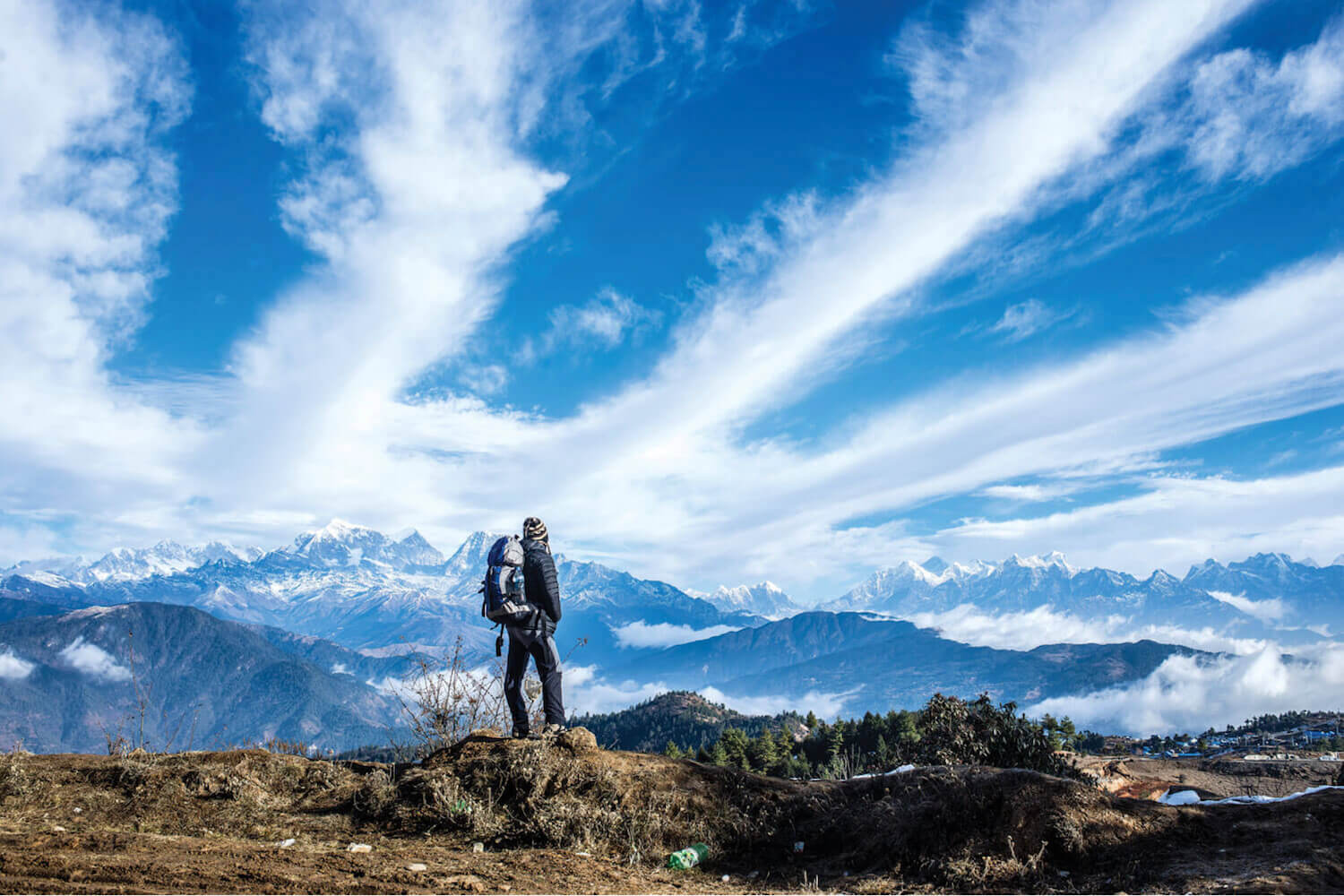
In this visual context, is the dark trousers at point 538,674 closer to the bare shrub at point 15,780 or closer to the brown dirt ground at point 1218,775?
the bare shrub at point 15,780

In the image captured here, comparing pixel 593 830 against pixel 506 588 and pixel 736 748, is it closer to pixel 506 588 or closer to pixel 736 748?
pixel 506 588

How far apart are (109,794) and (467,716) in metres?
4.91

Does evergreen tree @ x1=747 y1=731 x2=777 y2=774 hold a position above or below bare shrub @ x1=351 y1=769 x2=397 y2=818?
below

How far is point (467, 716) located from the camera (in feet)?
40.7

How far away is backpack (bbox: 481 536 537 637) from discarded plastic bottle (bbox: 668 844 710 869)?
163 inches

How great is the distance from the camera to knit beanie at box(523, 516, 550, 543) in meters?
11.6

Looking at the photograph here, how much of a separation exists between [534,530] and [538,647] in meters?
1.86

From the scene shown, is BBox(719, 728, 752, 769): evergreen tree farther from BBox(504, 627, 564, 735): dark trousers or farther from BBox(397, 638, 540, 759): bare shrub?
BBox(504, 627, 564, 735): dark trousers

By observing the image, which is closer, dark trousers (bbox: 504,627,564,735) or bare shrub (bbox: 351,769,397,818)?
bare shrub (bbox: 351,769,397,818)

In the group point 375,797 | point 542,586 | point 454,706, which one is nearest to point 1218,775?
point 454,706

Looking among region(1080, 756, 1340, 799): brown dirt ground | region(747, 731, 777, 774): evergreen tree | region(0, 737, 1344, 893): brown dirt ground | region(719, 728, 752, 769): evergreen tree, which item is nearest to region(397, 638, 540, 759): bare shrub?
region(0, 737, 1344, 893): brown dirt ground

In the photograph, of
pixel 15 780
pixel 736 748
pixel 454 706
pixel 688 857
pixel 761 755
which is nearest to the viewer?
pixel 688 857

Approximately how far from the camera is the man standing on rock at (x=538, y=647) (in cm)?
1081

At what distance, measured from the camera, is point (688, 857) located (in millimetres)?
7719
